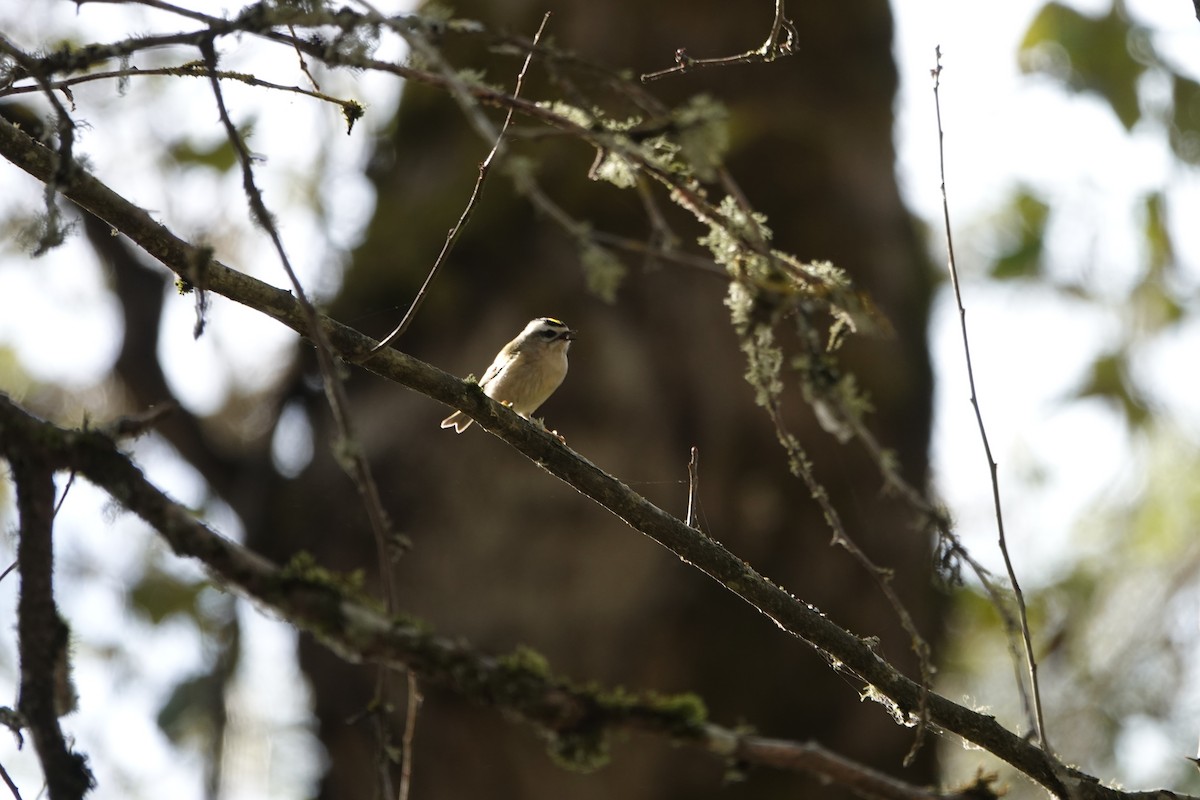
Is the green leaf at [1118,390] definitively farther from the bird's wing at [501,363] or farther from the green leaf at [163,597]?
the green leaf at [163,597]

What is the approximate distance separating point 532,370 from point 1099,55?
15.0 ft

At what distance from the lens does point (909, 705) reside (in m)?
2.47

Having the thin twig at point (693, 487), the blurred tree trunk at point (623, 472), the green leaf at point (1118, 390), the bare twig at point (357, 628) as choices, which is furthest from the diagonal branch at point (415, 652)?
the green leaf at point (1118, 390)

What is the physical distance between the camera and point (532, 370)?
604cm

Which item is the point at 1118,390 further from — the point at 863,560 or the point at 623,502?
the point at 863,560

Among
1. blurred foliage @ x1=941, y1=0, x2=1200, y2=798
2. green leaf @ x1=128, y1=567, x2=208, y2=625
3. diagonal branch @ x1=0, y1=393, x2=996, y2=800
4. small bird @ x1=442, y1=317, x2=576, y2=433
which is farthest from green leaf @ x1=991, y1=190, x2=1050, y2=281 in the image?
diagonal branch @ x1=0, y1=393, x2=996, y2=800

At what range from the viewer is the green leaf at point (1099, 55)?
301 inches

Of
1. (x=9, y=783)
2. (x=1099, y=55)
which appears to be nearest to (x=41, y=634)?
(x=9, y=783)

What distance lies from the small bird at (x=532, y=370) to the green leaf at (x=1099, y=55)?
4053 mm

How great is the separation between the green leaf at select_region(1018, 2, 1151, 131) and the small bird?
4.05 m

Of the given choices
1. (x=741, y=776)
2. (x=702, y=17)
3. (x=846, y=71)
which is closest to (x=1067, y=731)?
(x=846, y=71)

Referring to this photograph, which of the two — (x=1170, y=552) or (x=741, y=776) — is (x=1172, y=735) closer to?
(x=1170, y=552)

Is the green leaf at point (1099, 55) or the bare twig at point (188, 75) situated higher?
the green leaf at point (1099, 55)

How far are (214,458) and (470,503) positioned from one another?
5.75 feet
